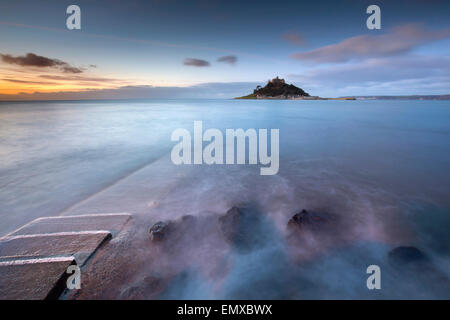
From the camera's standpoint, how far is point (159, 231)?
4844mm

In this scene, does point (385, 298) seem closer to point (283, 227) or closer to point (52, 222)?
point (283, 227)

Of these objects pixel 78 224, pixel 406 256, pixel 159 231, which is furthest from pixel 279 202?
pixel 78 224

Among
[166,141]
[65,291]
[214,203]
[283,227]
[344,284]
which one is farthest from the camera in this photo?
[166,141]

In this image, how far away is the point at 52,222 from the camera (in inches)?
213

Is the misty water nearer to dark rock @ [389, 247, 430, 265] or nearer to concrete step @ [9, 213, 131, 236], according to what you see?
dark rock @ [389, 247, 430, 265]

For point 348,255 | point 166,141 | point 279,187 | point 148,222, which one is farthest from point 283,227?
point 166,141

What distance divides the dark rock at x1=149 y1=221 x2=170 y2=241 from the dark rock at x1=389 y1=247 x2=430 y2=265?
531cm

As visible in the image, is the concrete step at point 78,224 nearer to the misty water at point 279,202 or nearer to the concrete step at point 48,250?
the concrete step at point 48,250

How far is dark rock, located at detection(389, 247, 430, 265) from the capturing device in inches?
163

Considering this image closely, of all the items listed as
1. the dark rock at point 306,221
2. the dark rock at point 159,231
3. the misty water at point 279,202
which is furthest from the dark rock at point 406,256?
the dark rock at point 159,231

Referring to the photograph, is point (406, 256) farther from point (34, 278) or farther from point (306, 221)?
point (34, 278)

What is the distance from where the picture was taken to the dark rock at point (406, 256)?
414cm

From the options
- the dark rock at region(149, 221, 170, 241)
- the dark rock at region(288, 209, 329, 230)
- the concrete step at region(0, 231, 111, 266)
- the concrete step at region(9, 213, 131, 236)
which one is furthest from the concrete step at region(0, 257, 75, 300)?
the dark rock at region(288, 209, 329, 230)
